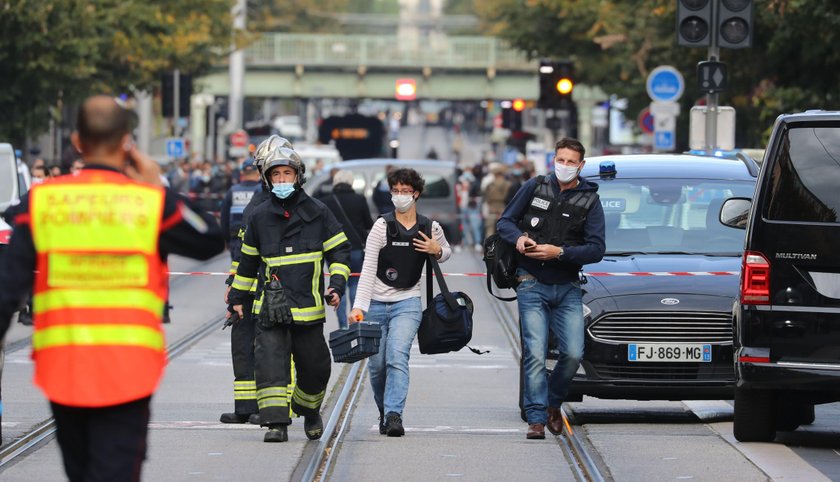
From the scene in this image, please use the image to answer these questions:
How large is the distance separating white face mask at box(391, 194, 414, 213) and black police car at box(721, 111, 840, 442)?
6.99ft

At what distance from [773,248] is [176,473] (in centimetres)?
322

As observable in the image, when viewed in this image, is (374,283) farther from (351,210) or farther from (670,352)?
(351,210)

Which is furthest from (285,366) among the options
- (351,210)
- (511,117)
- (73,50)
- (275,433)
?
(511,117)

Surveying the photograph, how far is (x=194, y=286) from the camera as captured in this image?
82.5 feet

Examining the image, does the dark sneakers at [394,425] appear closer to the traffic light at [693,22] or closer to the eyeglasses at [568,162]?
the eyeglasses at [568,162]

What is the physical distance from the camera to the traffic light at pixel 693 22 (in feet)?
63.8

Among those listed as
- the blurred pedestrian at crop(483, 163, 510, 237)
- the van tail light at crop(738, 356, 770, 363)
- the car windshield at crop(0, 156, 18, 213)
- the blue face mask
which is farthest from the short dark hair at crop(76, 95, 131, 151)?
the blurred pedestrian at crop(483, 163, 510, 237)

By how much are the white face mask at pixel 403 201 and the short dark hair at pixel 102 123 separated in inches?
209

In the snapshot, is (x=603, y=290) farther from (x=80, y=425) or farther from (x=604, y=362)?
(x=80, y=425)

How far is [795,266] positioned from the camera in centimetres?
951

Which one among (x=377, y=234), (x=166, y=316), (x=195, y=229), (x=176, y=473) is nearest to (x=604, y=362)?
(x=377, y=234)

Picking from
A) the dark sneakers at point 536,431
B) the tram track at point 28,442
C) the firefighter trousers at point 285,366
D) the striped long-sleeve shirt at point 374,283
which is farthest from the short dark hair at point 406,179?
the tram track at point 28,442

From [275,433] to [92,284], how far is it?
16.3 ft

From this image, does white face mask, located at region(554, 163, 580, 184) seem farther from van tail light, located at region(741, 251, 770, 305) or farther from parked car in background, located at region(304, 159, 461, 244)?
parked car in background, located at region(304, 159, 461, 244)
